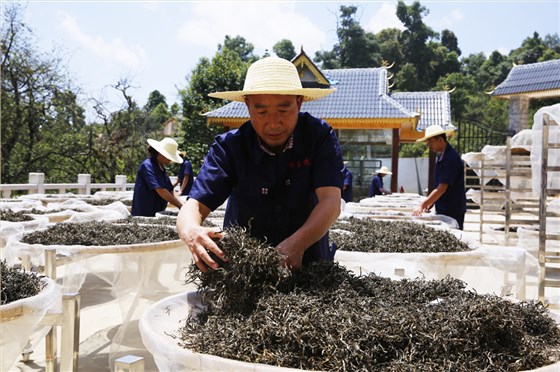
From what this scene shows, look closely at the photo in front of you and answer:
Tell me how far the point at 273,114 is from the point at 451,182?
294 cm

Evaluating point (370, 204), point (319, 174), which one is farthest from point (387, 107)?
point (319, 174)

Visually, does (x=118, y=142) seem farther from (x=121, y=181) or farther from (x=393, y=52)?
(x=393, y=52)

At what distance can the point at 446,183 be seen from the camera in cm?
412

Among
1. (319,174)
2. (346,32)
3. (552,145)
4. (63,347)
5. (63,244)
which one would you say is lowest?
(63,347)

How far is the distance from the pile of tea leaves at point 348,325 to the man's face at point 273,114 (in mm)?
338

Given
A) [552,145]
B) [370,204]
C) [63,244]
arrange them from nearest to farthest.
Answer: [63,244] < [552,145] < [370,204]

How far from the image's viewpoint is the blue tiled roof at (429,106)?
14.7 meters

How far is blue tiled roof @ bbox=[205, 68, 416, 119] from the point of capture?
12.1 m

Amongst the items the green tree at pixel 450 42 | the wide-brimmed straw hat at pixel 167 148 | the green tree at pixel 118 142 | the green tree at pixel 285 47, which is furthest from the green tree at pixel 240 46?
the wide-brimmed straw hat at pixel 167 148

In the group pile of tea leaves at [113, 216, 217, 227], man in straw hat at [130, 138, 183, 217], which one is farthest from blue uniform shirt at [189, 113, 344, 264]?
man in straw hat at [130, 138, 183, 217]

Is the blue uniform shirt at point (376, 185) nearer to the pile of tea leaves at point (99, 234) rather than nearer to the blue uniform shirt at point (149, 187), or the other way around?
the blue uniform shirt at point (149, 187)

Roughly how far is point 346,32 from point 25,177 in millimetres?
21401

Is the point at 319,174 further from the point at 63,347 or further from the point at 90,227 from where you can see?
the point at 90,227

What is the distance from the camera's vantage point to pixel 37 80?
13727mm
